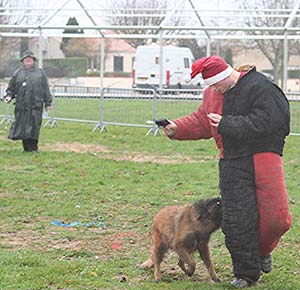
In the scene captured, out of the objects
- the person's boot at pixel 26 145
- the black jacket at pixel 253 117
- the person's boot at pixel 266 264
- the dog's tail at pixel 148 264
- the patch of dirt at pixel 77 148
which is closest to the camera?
the black jacket at pixel 253 117

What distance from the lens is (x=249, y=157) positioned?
5641 mm

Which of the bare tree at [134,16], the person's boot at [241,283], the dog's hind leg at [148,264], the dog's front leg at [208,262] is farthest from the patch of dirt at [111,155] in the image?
the bare tree at [134,16]

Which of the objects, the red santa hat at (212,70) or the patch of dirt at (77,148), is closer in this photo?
the red santa hat at (212,70)

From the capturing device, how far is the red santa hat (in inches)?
221

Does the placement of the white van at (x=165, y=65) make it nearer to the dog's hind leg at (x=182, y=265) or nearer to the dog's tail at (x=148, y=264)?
the dog's tail at (x=148, y=264)

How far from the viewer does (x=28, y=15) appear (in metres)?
27.1

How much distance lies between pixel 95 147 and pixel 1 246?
8911 millimetres

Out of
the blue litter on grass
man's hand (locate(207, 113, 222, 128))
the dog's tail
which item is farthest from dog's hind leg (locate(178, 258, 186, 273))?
the blue litter on grass

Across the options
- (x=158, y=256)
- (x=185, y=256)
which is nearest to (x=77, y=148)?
(x=158, y=256)

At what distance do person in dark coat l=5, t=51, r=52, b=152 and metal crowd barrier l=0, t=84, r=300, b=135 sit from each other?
13.4ft

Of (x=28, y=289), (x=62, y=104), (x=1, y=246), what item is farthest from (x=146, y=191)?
(x=62, y=104)

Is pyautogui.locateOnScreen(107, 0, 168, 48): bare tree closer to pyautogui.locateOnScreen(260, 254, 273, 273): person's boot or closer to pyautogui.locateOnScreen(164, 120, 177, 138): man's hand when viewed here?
pyautogui.locateOnScreen(164, 120, 177, 138): man's hand

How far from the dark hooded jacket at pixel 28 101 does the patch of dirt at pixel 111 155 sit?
4.39 feet

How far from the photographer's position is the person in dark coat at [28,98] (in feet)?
46.8
